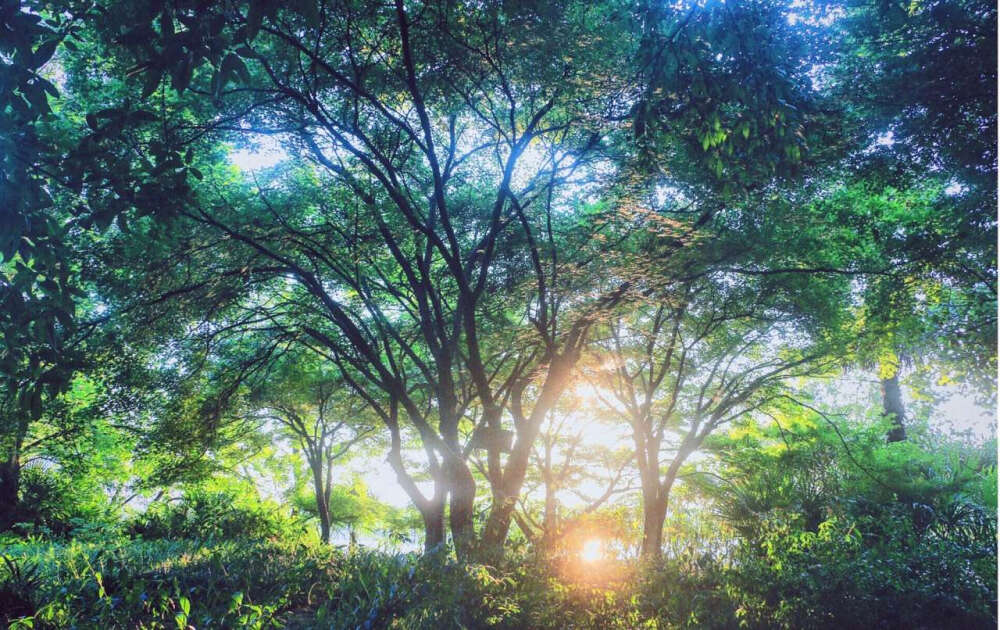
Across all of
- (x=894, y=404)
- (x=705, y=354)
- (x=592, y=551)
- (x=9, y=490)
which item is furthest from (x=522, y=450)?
(x=894, y=404)

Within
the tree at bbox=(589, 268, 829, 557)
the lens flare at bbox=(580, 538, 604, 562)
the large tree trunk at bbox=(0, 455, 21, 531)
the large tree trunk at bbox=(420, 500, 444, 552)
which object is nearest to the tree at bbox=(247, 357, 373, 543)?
the large tree trunk at bbox=(420, 500, 444, 552)

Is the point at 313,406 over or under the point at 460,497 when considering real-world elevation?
over

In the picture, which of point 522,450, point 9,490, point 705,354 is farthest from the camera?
point 9,490

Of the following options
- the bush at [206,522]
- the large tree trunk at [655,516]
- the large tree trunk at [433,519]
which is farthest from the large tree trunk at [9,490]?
the large tree trunk at [655,516]

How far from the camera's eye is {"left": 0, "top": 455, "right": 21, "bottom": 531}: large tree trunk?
17.2 meters

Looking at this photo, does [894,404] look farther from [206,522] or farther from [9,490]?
[9,490]

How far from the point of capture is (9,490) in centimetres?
1752

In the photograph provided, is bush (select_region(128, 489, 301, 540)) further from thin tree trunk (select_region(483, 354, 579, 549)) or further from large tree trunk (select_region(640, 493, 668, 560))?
large tree trunk (select_region(640, 493, 668, 560))

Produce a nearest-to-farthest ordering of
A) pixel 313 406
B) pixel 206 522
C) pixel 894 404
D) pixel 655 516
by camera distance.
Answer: pixel 206 522 < pixel 655 516 < pixel 313 406 < pixel 894 404

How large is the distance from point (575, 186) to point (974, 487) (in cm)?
1525

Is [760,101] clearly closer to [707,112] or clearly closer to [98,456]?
[707,112]

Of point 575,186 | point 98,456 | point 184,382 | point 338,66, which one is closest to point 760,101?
point 338,66

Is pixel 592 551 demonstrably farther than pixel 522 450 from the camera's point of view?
No

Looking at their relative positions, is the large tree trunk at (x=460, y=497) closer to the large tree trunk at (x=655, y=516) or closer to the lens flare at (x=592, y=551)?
the lens flare at (x=592, y=551)
